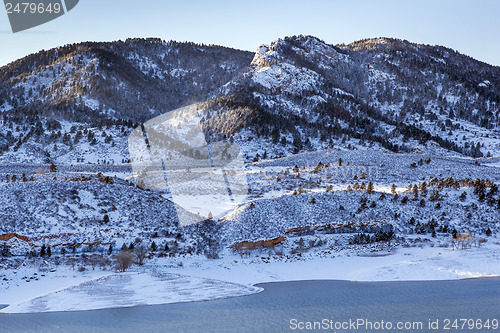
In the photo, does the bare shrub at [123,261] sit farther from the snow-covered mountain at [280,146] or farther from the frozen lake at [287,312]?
the frozen lake at [287,312]

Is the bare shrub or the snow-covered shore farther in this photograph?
the bare shrub
